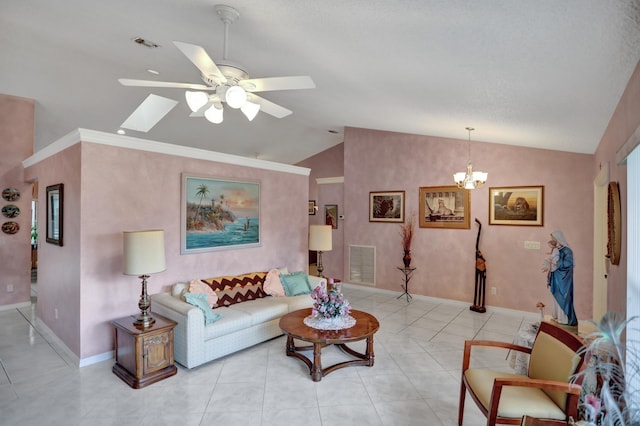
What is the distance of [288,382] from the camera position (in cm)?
318

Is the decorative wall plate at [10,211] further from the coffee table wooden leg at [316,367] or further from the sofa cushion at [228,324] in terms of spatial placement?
the coffee table wooden leg at [316,367]

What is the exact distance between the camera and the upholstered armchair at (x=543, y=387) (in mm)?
1964

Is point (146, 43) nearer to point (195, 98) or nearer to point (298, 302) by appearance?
point (195, 98)

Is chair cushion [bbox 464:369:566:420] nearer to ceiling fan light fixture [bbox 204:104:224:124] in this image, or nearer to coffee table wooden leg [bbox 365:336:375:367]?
coffee table wooden leg [bbox 365:336:375:367]

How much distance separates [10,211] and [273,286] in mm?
4833

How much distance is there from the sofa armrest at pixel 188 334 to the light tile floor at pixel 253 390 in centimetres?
14

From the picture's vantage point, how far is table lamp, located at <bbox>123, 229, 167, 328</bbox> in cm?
324

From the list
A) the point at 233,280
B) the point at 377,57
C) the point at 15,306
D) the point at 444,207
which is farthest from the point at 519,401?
the point at 15,306

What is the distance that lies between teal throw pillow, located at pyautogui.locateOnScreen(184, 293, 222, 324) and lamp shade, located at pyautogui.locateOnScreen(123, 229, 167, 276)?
1.63 feet

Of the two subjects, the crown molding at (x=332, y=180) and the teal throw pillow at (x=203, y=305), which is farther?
the crown molding at (x=332, y=180)

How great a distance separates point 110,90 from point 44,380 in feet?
14.0

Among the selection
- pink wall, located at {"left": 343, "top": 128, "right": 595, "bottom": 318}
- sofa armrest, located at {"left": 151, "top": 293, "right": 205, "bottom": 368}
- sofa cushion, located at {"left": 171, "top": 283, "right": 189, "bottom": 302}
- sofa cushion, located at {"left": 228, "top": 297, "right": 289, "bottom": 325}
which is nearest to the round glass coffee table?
sofa cushion, located at {"left": 228, "top": 297, "right": 289, "bottom": 325}

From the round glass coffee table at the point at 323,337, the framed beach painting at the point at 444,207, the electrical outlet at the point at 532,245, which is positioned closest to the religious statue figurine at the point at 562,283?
the round glass coffee table at the point at 323,337

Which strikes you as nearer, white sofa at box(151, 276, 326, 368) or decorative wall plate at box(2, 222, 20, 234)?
white sofa at box(151, 276, 326, 368)
